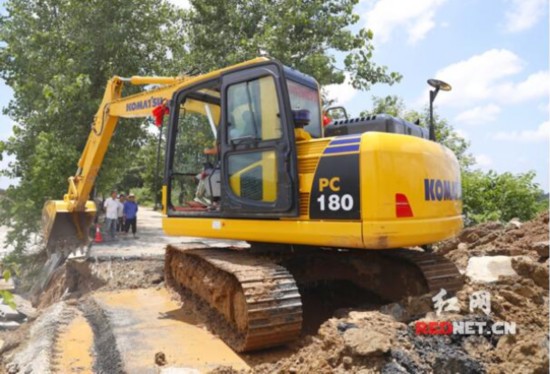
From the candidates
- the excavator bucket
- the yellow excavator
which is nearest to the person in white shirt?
the excavator bucket

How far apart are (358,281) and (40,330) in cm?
363

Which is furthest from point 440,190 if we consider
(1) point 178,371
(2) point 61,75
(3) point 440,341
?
(2) point 61,75

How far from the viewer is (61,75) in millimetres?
13969

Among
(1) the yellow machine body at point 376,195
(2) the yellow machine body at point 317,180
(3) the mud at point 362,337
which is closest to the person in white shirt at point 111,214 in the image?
→ (3) the mud at point 362,337

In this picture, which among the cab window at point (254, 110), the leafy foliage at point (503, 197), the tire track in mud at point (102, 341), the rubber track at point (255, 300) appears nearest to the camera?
the rubber track at point (255, 300)

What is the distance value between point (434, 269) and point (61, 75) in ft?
42.7

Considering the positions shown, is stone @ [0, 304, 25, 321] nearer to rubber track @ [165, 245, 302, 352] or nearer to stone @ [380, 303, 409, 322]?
rubber track @ [165, 245, 302, 352]

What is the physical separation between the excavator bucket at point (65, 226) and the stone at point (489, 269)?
318 inches

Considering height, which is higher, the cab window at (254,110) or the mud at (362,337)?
the cab window at (254,110)

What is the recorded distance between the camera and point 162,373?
3.53 metres

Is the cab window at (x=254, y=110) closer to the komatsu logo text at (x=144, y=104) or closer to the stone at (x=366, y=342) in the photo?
the stone at (x=366, y=342)

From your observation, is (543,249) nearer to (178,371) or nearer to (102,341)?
(178,371)

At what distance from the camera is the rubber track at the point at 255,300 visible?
12.7 feet

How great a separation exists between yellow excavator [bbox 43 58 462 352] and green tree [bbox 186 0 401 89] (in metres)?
Answer: 9.07
